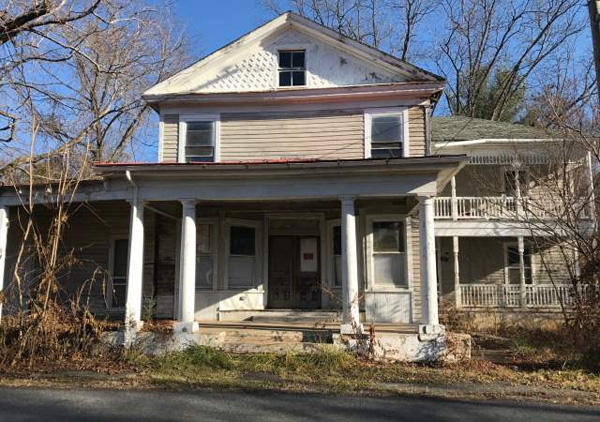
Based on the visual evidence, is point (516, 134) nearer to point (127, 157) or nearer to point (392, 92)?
point (392, 92)

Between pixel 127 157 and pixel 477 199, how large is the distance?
65.4 feet

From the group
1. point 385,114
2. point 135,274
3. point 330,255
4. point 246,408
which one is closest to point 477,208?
point 385,114

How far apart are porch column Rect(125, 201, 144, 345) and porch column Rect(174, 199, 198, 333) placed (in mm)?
860

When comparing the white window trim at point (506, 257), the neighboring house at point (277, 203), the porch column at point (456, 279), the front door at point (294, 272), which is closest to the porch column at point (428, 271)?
the neighboring house at point (277, 203)

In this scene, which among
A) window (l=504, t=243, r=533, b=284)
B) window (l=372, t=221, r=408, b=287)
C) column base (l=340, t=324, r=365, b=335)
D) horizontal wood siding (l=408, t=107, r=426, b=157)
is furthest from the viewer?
window (l=504, t=243, r=533, b=284)

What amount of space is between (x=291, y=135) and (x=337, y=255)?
10.7ft

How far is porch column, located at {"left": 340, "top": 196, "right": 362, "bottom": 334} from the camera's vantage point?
30.9 feet

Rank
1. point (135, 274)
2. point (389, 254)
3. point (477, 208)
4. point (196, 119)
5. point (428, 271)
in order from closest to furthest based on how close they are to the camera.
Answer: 1. point (428, 271)
2. point (135, 274)
3. point (389, 254)
4. point (196, 119)
5. point (477, 208)

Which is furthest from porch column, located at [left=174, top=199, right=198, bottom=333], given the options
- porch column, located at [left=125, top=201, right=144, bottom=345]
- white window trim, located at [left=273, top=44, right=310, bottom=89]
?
white window trim, located at [left=273, top=44, right=310, bottom=89]

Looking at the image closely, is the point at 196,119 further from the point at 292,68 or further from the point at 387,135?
the point at 387,135

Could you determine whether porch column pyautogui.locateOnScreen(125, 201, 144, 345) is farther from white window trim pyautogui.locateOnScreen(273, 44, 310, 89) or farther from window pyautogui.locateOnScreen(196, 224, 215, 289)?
white window trim pyautogui.locateOnScreen(273, 44, 310, 89)

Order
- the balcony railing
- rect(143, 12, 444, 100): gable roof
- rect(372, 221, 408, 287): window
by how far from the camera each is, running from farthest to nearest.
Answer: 1. the balcony railing
2. rect(143, 12, 444, 100): gable roof
3. rect(372, 221, 408, 287): window

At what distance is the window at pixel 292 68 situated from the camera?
43.7 feet

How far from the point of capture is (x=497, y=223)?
15648mm
